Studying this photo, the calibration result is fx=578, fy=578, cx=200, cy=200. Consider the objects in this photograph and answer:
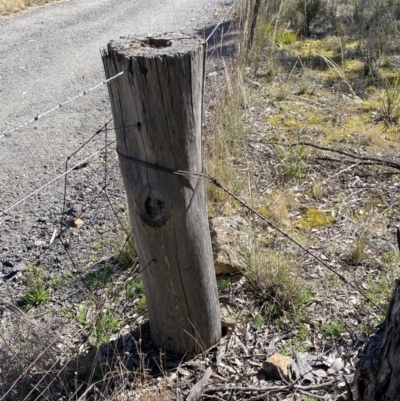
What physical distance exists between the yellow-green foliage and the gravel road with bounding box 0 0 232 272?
1306mm

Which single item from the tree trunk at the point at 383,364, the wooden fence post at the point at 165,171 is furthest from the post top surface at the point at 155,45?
the tree trunk at the point at 383,364

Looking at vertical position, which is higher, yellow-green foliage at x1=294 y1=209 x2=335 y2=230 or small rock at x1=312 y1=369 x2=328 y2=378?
yellow-green foliage at x1=294 y1=209 x2=335 y2=230

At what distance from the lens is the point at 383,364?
5.50 feet

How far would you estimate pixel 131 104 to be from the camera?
1978mm

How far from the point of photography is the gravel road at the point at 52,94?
157 inches

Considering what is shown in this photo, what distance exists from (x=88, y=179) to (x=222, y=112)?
1155mm

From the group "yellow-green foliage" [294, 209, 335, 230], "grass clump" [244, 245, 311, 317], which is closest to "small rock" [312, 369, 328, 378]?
"grass clump" [244, 245, 311, 317]

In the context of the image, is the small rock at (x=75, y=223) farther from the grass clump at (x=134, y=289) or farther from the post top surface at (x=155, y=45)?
the post top surface at (x=155, y=45)

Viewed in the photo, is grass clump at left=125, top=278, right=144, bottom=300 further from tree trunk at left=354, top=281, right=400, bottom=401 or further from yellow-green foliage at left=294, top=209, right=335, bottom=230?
tree trunk at left=354, top=281, right=400, bottom=401

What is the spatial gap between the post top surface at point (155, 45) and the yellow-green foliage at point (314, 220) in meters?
1.91

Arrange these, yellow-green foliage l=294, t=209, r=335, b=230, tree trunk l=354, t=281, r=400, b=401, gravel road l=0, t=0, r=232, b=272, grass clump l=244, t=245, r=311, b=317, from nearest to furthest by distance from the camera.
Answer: tree trunk l=354, t=281, r=400, b=401, grass clump l=244, t=245, r=311, b=317, yellow-green foliage l=294, t=209, r=335, b=230, gravel road l=0, t=0, r=232, b=272

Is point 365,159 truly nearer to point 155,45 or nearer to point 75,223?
point 75,223

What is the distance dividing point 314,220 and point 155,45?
2018mm

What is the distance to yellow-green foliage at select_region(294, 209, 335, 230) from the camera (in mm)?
3684
